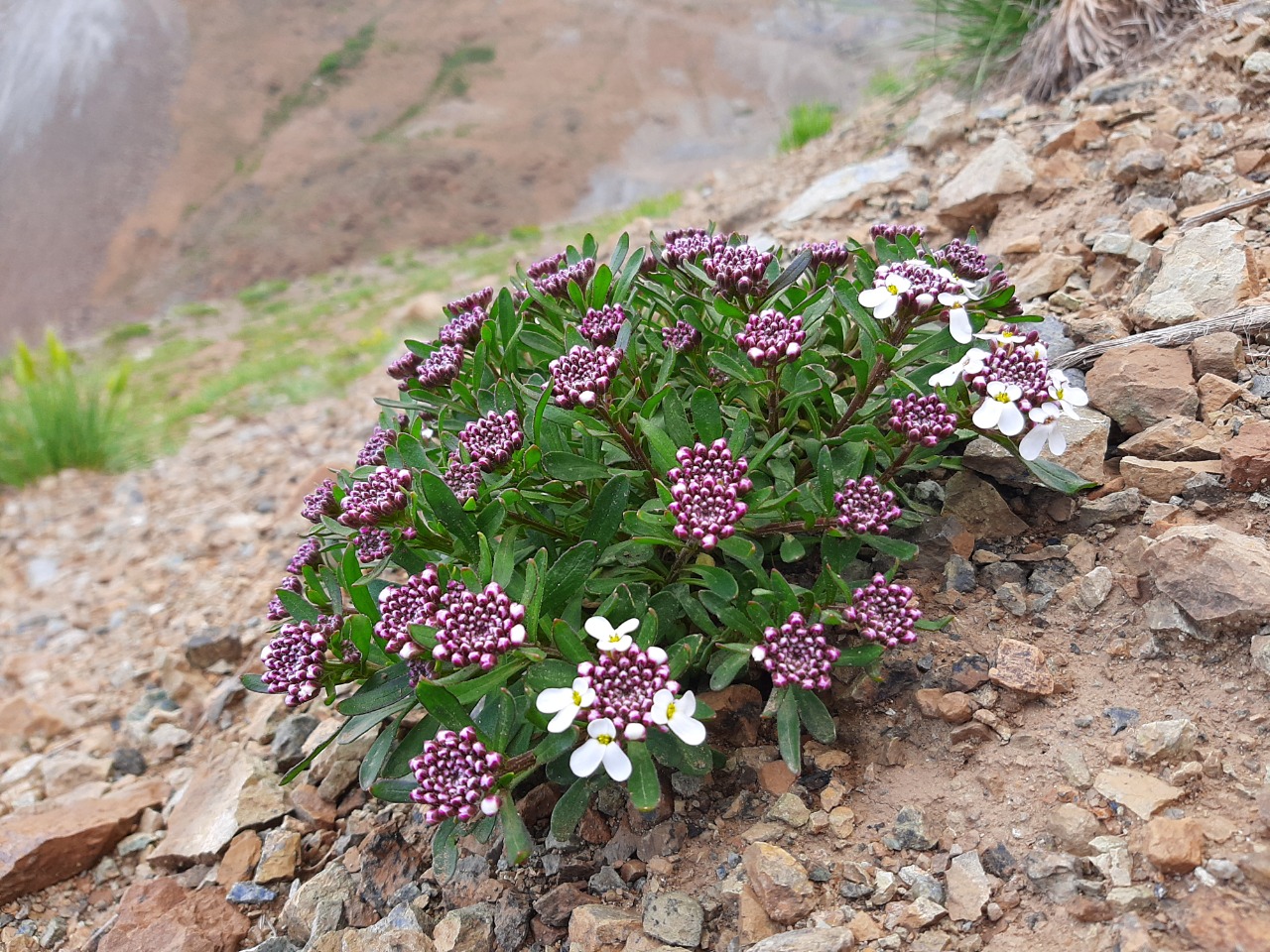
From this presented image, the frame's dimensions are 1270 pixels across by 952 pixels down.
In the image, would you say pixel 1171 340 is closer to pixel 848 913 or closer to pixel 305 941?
pixel 848 913

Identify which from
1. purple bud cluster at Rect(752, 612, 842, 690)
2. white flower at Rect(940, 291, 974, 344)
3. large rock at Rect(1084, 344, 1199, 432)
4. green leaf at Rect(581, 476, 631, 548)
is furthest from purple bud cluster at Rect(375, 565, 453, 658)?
large rock at Rect(1084, 344, 1199, 432)

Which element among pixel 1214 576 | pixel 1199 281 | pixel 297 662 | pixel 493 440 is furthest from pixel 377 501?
pixel 1199 281

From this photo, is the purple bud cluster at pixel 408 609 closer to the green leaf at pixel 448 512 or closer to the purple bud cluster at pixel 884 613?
the green leaf at pixel 448 512

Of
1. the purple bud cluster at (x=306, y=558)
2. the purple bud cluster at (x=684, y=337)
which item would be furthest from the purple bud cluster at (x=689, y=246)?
the purple bud cluster at (x=306, y=558)

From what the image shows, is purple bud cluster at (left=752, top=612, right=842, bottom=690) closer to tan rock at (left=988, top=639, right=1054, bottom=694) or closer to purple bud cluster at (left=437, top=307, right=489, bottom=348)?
tan rock at (left=988, top=639, right=1054, bottom=694)

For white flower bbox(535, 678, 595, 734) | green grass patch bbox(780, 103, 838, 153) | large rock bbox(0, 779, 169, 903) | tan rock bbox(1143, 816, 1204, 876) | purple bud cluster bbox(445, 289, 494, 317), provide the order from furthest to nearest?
green grass patch bbox(780, 103, 838, 153)
purple bud cluster bbox(445, 289, 494, 317)
large rock bbox(0, 779, 169, 903)
white flower bbox(535, 678, 595, 734)
tan rock bbox(1143, 816, 1204, 876)

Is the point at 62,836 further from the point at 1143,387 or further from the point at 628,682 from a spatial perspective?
the point at 1143,387
